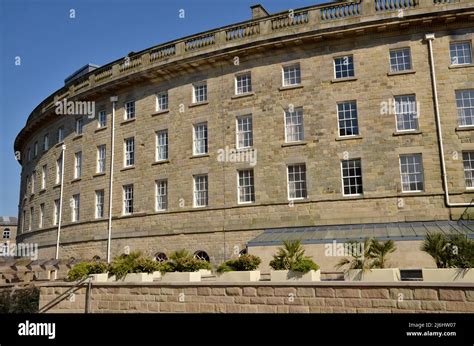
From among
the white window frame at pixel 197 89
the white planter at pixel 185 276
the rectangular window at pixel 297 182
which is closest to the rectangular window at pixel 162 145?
the white window frame at pixel 197 89

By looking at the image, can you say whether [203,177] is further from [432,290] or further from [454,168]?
[432,290]

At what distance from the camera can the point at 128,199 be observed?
28.7 m

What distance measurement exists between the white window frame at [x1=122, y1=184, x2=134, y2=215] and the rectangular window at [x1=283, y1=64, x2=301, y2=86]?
1300 centimetres

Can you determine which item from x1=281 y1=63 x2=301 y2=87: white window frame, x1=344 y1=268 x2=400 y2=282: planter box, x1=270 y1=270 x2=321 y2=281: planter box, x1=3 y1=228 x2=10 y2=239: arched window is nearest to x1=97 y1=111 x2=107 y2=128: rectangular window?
x1=281 y1=63 x2=301 y2=87: white window frame

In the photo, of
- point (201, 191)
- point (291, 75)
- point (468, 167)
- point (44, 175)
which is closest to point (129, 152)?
point (201, 191)

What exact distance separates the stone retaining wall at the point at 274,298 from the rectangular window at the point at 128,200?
1438cm

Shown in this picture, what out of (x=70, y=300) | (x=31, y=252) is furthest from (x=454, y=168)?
(x=31, y=252)

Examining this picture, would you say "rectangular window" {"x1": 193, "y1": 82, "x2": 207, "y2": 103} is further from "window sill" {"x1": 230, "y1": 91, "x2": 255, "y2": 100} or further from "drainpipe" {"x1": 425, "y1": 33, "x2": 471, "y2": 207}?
"drainpipe" {"x1": 425, "y1": 33, "x2": 471, "y2": 207}

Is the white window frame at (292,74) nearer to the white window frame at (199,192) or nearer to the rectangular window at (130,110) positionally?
the white window frame at (199,192)

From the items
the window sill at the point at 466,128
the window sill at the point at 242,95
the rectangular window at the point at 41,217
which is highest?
the window sill at the point at 242,95

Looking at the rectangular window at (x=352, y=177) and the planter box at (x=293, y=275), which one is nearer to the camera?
the planter box at (x=293, y=275)

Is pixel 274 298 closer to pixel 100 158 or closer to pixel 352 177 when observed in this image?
pixel 352 177

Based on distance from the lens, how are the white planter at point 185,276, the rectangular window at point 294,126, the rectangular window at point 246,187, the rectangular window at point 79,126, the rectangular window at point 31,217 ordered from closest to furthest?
1. the white planter at point 185,276
2. the rectangular window at point 294,126
3. the rectangular window at point 246,187
4. the rectangular window at point 79,126
5. the rectangular window at point 31,217

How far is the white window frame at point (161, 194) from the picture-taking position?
27.0m
